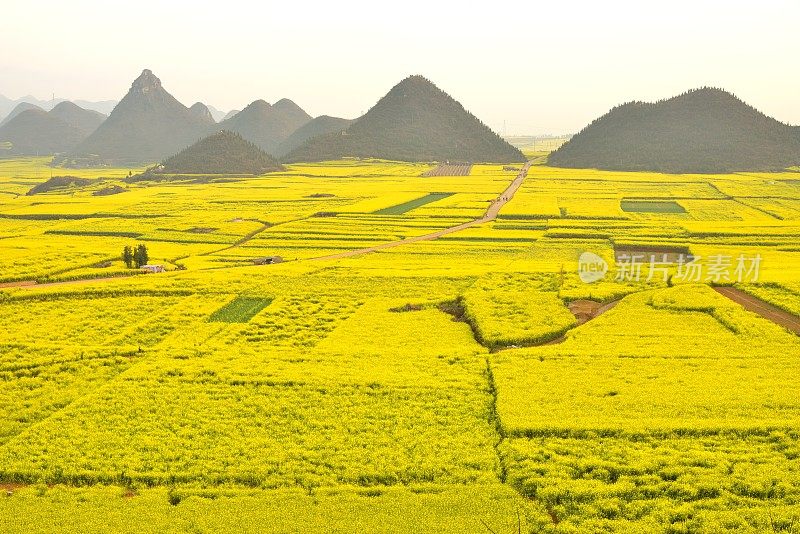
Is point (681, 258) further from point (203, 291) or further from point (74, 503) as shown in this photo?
point (74, 503)

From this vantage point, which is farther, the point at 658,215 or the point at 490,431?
the point at 658,215

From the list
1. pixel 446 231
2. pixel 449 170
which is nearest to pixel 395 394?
pixel 446 231

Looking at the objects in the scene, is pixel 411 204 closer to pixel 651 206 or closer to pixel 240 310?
A: pixel 651 206

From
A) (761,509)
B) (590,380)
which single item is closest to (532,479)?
(761,509)

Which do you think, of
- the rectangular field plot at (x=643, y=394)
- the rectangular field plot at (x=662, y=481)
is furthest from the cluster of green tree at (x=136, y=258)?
the rectangular field plot at (x=662, y=481)

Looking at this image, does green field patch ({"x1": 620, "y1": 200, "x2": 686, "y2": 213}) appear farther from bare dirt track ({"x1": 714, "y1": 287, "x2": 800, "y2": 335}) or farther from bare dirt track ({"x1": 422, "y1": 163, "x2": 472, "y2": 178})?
bare dirt track ({"x1": 422, "y1": 163, "x2": 472, "y2": 178})

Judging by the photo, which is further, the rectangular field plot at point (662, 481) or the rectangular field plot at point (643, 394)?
the rectangular field plot at point (643, 394)

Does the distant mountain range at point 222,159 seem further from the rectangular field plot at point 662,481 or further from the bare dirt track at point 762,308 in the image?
the rectangular field plot at point 662,481
